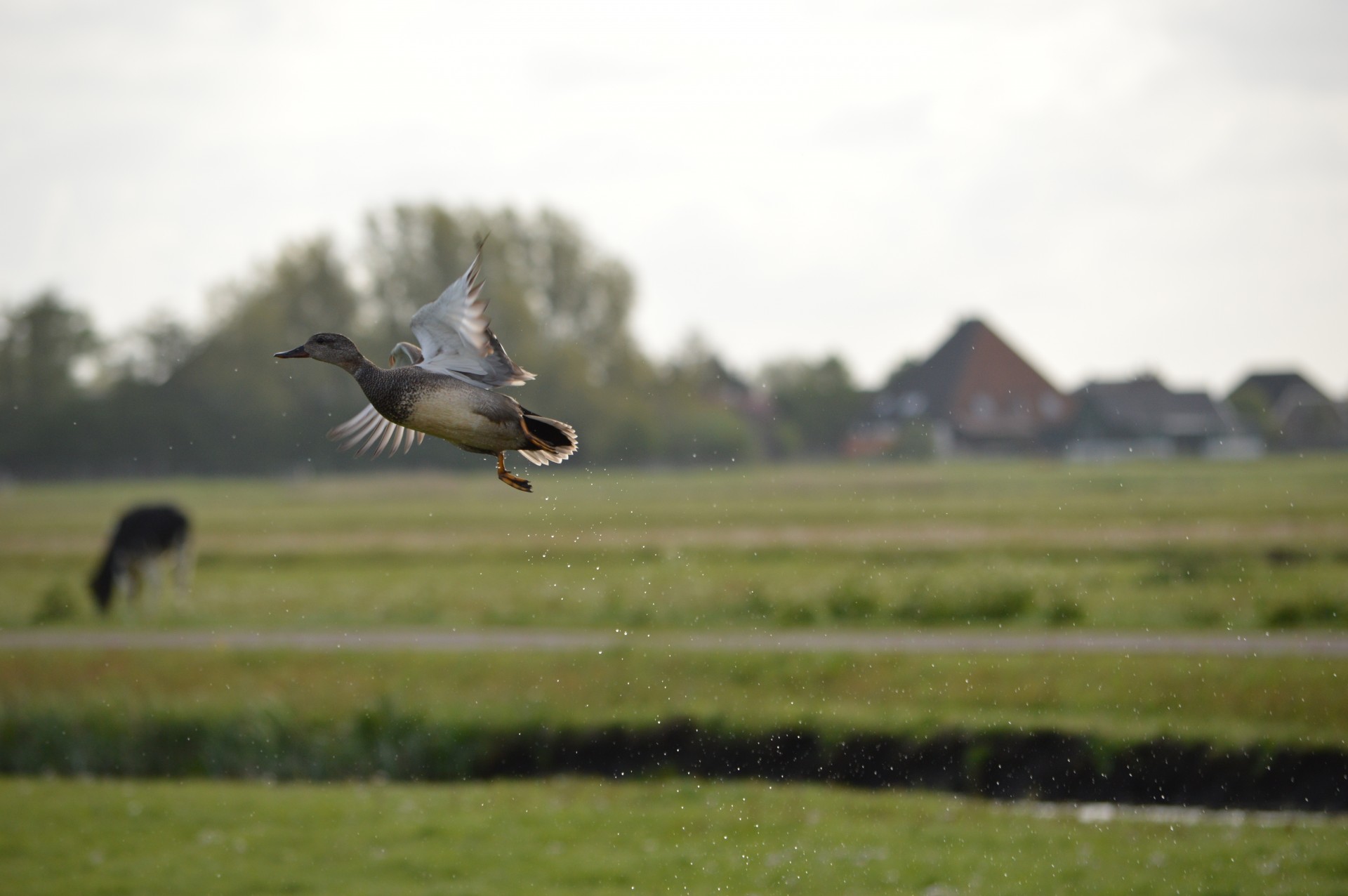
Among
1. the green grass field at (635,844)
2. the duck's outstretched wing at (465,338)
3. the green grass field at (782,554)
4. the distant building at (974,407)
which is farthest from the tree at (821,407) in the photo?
the duck's outstretched wing at (465,338)

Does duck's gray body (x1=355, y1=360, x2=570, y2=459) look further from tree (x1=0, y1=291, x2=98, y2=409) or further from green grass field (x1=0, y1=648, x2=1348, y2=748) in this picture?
green grass field (x1=0, y1=648, x2=1348, y2=748)

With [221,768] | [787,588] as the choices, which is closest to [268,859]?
[221,768]

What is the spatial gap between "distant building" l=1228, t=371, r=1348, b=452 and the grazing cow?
23735 mm

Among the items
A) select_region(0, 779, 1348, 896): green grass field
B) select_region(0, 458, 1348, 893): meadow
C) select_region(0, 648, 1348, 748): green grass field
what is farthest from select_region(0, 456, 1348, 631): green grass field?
select_region(0, 779, 1348, 896): green grass field

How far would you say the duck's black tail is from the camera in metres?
2.73

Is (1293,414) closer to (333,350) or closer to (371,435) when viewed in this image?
(371,435)

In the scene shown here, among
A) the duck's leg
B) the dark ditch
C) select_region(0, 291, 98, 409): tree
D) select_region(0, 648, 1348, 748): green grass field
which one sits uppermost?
select_region(0, 291, 98, 409): tree

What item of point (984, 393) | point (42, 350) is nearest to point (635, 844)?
point (984, 393)

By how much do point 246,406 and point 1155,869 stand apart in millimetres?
10079

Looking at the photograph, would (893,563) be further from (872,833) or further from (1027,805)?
(872,833)

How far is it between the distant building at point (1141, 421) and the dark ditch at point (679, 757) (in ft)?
13.7

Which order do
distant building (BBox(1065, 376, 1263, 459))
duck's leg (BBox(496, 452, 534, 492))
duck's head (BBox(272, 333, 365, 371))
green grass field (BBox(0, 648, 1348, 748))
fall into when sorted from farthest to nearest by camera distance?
green grass field (BBox(0, 648, 1348, 748)) < distant building (BBox(1065, 376, 1263, 459)) < duck's leg (BBox(496, 452, 534, 492)) < duck's head (BBox(272, 333, 365, 371))

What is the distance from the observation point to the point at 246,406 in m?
7.09

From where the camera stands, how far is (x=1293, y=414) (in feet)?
75.2
